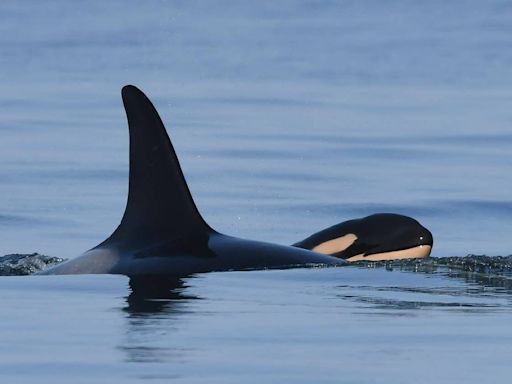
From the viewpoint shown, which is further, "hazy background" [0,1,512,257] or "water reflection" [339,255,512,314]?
"hazy background" [0,1,512,257]

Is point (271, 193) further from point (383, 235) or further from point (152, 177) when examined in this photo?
point (152, 177)

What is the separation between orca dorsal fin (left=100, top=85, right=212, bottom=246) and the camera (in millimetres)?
11258

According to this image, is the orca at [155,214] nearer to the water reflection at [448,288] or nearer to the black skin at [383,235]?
the water reflection at [448,288]

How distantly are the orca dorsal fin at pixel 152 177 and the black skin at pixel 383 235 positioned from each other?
5.86 ft

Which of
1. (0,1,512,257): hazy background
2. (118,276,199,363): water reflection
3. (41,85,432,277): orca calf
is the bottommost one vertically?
(118,276,199,363): water reflection

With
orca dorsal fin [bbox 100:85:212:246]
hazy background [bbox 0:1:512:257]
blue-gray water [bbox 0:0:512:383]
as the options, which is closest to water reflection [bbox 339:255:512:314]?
blue-gray water [bbox 0:0:512:383]

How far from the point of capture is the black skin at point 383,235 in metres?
12.7

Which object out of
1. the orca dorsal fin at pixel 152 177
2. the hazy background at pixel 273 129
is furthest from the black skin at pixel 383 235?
the hazy background at pixel 273 129

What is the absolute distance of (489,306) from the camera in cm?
966

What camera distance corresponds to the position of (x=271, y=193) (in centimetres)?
1889

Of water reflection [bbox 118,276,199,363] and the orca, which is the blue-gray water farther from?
the orca

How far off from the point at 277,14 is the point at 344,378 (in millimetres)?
64679

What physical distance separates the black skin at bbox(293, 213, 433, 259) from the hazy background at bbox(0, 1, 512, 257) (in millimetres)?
2349

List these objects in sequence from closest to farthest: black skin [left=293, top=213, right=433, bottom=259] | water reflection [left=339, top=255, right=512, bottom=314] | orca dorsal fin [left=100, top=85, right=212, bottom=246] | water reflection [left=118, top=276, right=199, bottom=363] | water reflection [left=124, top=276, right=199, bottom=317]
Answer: water reflection [left=118, top=276, right=199, bottom=363] < water reflection [left=124, top=276, right=199, bottom=317] < water reflection [left=339, top=255, right=512, bottom=314] < orca dorsal fin [left=100, top=85, right=212, bottom=246] < black skin [left=293, top=213, right=433, bottom=259]
